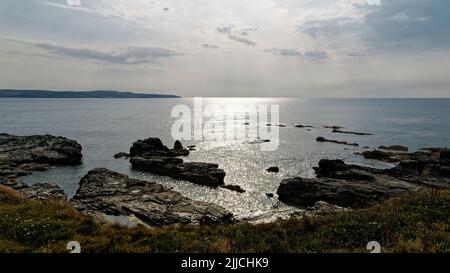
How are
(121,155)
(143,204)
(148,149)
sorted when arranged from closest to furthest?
(143,204) → (148,149) → (121,155)

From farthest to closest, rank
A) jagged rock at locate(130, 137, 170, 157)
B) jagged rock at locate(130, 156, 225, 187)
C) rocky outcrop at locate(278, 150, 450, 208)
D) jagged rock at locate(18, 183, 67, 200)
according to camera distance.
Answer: jagged rock at locate(130, 137, 170, 157), jagged rock at locate(130, 156, 225, 187), rocky outcrop at locate(278, 150, 450, 208), jagged rock at locate(18, 183, 67, 200)

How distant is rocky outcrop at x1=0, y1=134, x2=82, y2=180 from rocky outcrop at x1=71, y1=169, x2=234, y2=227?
20364mm

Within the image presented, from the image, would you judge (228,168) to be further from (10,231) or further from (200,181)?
(10,231)

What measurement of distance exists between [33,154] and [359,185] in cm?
6474

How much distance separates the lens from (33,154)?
64750mm

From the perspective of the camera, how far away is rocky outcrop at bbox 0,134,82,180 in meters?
56.8

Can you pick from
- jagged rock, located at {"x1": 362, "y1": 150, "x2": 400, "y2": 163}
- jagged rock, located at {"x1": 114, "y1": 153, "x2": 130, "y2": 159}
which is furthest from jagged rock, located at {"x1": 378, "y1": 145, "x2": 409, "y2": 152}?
jagged rock, located at {"x1": 114, "y1": 153, "x2": 130, "y2": 159}

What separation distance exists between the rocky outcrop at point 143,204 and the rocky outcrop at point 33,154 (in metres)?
20.4

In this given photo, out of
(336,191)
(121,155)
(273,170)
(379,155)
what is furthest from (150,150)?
(379,155)

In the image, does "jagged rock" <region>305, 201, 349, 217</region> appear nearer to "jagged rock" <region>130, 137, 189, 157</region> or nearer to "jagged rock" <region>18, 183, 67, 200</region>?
"jagged rock" <region>18, 183, 67, 200</region>

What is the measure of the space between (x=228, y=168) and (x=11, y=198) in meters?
46.3

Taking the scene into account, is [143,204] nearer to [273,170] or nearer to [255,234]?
[255,234]
